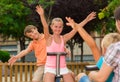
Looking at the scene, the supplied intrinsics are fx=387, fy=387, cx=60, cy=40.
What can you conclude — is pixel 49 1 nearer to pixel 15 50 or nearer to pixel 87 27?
pixel 87 27

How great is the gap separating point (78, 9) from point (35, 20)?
7.23 ft

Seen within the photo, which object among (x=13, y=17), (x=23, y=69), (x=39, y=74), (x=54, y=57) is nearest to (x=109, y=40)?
(x=54, y=57)

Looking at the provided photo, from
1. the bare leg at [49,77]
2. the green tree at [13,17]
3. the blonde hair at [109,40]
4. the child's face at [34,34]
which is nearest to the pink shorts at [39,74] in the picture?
the child's face at [34,34]

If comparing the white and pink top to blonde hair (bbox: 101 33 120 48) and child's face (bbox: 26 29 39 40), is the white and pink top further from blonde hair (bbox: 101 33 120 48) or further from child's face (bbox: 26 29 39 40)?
blonde hair (bbox: 101 33 120 48)

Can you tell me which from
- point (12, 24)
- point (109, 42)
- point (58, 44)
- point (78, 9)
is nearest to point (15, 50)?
point (12, 24)

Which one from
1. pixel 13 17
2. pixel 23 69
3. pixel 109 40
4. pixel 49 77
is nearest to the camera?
pixel 109 40

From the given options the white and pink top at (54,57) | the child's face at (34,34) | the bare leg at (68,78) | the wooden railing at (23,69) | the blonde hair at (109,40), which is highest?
the child's face at (34,34)

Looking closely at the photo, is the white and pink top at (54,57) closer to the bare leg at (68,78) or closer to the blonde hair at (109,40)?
the bare leg at (68,78)

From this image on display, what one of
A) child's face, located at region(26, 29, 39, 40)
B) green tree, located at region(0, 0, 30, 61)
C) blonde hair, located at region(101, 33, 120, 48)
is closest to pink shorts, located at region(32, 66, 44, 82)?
child's face, located at region(26, 29, 39, 40)

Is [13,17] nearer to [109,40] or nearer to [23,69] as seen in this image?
[23,69]

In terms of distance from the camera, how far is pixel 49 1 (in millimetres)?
17266

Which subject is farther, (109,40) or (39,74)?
(39,74)

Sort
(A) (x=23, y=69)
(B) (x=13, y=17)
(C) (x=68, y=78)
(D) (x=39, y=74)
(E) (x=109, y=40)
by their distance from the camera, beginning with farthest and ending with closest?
(B) (x=13, y=17)
(A) (x=23, y=69)
(D) (x=39, y=74)
(C) (x=68, y=78)
(E) (x=109, y=40)

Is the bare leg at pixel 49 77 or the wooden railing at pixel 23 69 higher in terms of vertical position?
the bare leg at pixel 49 77
